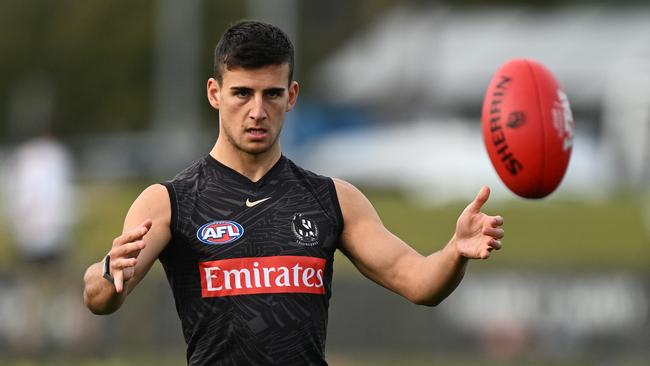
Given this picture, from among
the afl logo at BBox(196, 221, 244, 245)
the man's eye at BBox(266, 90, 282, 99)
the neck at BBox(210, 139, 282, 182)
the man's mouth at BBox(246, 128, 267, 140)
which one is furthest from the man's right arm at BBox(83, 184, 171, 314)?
the man's eye at BBox(266, 90, 282, 99)

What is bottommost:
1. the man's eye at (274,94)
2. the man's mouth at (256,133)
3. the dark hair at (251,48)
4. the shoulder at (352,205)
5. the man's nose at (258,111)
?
the shoulder at (352,205)

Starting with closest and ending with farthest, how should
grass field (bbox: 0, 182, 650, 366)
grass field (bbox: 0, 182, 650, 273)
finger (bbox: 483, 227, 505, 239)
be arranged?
finger (bbox: 483, 227, 505, 239), grass field (bbox: 0, 182, 650, 366), grass field (bbox: 0, 182, 650, 273)

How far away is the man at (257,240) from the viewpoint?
21.0 ft

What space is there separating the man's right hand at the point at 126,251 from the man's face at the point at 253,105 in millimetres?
627

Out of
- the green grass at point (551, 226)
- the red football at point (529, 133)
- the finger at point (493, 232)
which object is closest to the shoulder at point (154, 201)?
the finger at point (493, 232)

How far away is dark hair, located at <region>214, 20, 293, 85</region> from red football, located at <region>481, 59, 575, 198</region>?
91cm

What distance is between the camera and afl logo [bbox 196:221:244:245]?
21.2ft

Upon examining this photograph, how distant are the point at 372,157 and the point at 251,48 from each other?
1172 inches

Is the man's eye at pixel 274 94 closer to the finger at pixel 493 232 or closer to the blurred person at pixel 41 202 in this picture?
the finger at pixel 493 232

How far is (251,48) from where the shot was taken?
6.51m

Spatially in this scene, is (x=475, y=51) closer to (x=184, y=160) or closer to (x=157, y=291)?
(x=184, y=160)

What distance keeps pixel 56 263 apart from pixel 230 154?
34.4 feet

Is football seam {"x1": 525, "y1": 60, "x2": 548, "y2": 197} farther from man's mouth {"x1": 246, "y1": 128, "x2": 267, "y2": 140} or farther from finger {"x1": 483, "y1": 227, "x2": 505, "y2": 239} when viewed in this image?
man's mouth {"x1": 246, "y1": 128, "x2": 267, "y2": 140}

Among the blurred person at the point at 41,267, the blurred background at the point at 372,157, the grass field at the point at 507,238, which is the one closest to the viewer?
the grass field at the point at 507,238
